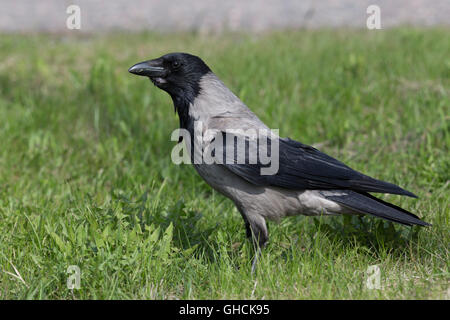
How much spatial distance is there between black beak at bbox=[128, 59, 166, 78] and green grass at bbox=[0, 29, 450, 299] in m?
0.91

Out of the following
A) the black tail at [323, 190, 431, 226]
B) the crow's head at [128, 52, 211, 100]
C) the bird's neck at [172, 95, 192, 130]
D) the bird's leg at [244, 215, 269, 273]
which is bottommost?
the bird's leg at [244, 215, 269, 273]

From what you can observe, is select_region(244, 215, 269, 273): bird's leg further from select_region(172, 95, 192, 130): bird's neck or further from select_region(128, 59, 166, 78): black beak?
select_region(128, 59, 166, 78): black beak

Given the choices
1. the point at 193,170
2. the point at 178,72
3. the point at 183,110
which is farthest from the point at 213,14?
the point at 183,110

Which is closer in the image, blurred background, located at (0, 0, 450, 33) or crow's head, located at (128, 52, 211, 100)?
crow's head, located at (128, 52, 211, 100)

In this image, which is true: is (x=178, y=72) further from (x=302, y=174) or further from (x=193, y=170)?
(x=193, y=170)

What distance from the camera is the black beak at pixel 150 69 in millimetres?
4121

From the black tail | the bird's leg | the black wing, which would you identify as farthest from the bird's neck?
the black tail

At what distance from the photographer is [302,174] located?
3887 mm

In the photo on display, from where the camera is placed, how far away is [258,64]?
7426 millimetres

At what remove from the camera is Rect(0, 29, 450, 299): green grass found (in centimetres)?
345

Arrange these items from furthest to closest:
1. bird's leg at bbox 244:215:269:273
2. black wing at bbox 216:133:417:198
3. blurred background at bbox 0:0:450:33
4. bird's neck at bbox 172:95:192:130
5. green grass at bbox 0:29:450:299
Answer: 1. blurred background at bbox 0:0:450:33
2. bird's neck at bbox 172:95:192:130
3. bird's leg at bbox 244:215:269:273
4. black wing at bbox 216:133:417:198
5. green grass at bbox 0:29:450:299

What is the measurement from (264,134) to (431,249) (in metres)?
1.32

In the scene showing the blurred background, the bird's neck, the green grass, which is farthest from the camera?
the blurred background

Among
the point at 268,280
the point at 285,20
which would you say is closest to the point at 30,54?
the point at 285,20
